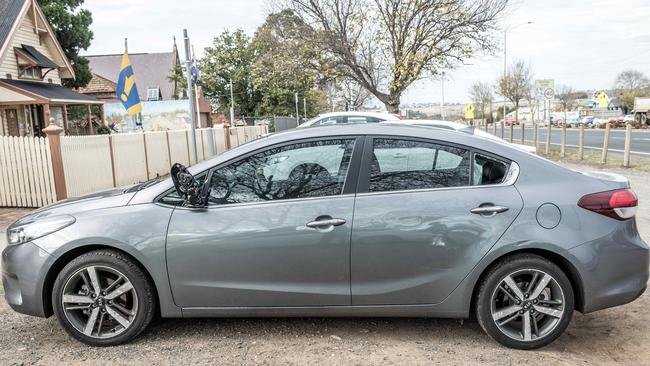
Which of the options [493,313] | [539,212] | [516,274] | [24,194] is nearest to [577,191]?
[539,212]

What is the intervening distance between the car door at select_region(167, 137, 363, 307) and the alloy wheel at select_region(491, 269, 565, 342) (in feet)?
3.52

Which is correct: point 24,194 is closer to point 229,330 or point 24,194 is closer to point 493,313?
point 229,330

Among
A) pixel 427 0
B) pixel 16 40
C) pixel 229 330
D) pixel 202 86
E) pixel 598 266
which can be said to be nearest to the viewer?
pixel 598 266

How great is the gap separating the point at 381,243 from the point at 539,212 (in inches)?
42.6

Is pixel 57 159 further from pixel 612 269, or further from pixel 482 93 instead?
pixel 482 93

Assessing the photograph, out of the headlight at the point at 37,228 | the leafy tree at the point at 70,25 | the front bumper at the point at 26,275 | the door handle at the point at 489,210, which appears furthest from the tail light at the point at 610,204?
the leafy tree at the point at 70,25

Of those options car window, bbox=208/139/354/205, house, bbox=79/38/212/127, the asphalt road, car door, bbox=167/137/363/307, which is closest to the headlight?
car door, bbox=167/137/363/307

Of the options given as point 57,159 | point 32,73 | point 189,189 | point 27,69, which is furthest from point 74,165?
point 32,73

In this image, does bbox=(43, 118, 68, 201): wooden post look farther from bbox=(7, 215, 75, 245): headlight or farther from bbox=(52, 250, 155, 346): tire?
bbox=(52, 250, 155, 346): tire

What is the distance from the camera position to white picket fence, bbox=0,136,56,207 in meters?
10.1

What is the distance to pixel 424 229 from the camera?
351cm

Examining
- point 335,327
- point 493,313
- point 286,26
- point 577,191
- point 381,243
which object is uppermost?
point 286,26

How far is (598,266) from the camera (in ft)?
11.5

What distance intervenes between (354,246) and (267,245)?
588 mm
